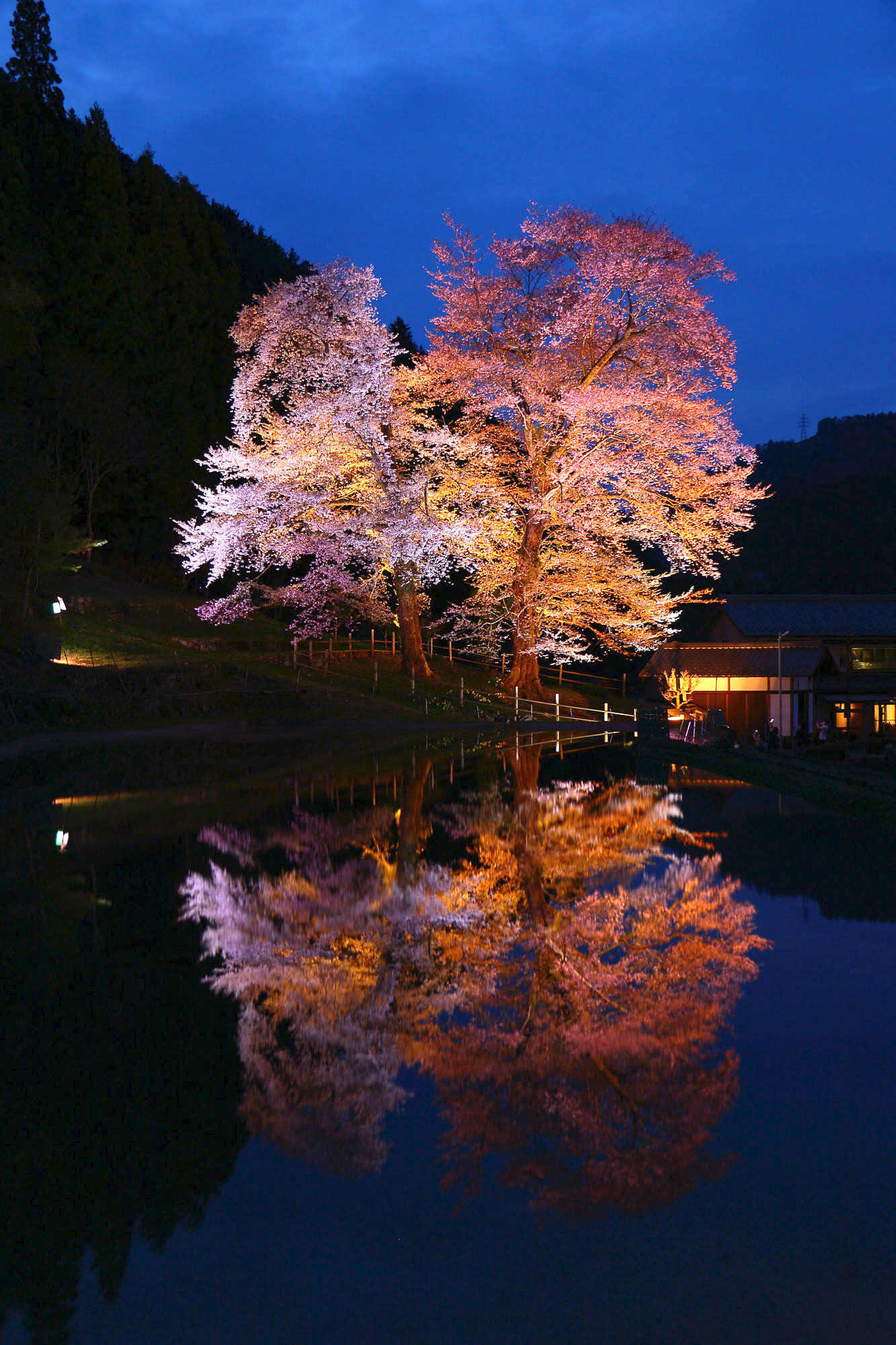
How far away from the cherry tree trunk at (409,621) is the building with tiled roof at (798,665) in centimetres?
999

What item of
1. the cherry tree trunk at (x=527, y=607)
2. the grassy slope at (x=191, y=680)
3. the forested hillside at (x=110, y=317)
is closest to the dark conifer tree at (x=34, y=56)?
the forested hillside at (x=110, y=317)

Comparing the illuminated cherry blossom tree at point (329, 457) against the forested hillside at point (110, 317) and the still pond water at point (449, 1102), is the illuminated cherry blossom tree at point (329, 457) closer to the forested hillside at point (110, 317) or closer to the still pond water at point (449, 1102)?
A: the forested hillside at point (110, 317)

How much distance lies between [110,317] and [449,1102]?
50044 mm

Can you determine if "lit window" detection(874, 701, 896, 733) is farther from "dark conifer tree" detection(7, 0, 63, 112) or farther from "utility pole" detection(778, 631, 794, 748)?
"dark conifer tree" detection(7, 0, 63, 112)

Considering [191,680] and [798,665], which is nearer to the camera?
[191,680]

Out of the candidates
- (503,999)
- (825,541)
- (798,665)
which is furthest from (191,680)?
(825,541)

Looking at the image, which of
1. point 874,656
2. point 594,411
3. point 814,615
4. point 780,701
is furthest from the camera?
point 814,615

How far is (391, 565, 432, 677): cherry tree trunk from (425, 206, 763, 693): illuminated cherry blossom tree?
293 centimetres

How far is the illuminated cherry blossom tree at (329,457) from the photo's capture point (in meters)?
30.4

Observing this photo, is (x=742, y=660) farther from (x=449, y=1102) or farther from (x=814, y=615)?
(x=449, y=1102)

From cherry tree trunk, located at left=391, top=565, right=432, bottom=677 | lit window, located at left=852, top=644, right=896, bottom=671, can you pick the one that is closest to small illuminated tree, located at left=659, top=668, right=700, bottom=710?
cherry tree trunk, located at left=391, top=565, right=432, bottom=677

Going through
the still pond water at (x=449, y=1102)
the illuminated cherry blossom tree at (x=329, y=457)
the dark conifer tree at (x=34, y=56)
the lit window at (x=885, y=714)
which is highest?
the dark conifer tree at (x=34, y=56)

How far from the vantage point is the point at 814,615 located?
141 ft

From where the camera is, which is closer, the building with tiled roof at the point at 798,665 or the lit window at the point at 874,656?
the building with tiled roof at the point at 798,665
